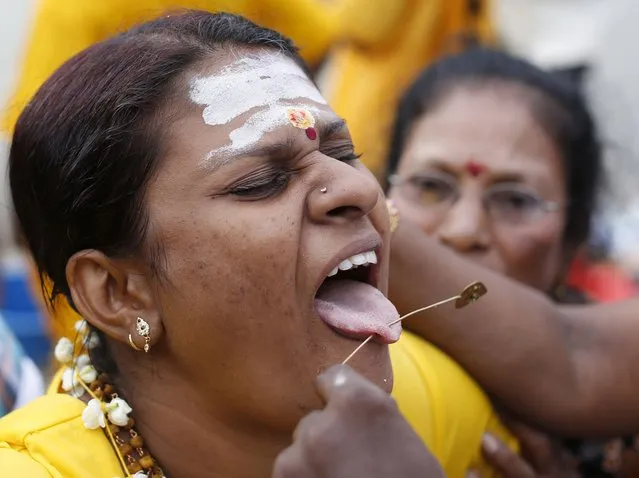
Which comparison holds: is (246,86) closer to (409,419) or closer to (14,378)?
(409,419)

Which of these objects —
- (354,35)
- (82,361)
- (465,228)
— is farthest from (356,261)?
(354,35)

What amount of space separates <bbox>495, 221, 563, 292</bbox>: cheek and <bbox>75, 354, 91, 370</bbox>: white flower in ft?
3.66

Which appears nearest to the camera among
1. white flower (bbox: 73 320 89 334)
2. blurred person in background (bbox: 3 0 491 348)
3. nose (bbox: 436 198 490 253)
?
white flower (bbox: 73 320 89 334)

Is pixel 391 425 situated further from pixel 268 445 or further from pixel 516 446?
pixel 516 446

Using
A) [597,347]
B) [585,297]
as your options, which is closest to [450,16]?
[585,297]

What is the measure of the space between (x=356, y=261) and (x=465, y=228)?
880 millimetres

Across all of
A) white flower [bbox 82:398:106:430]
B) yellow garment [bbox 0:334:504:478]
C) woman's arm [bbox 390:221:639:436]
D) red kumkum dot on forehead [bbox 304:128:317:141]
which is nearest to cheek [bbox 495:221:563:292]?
woman's arm [bbox 390:221:639:436]

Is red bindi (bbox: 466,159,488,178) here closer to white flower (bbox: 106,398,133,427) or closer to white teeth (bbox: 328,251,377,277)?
white teeth (bbox: 328,251,377,277)

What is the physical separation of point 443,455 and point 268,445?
41cm

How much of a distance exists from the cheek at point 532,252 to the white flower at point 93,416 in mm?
1172

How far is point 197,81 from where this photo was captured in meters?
1.54

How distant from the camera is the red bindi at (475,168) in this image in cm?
241

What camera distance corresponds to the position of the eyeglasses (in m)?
2.41

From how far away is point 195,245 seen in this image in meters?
1.45
